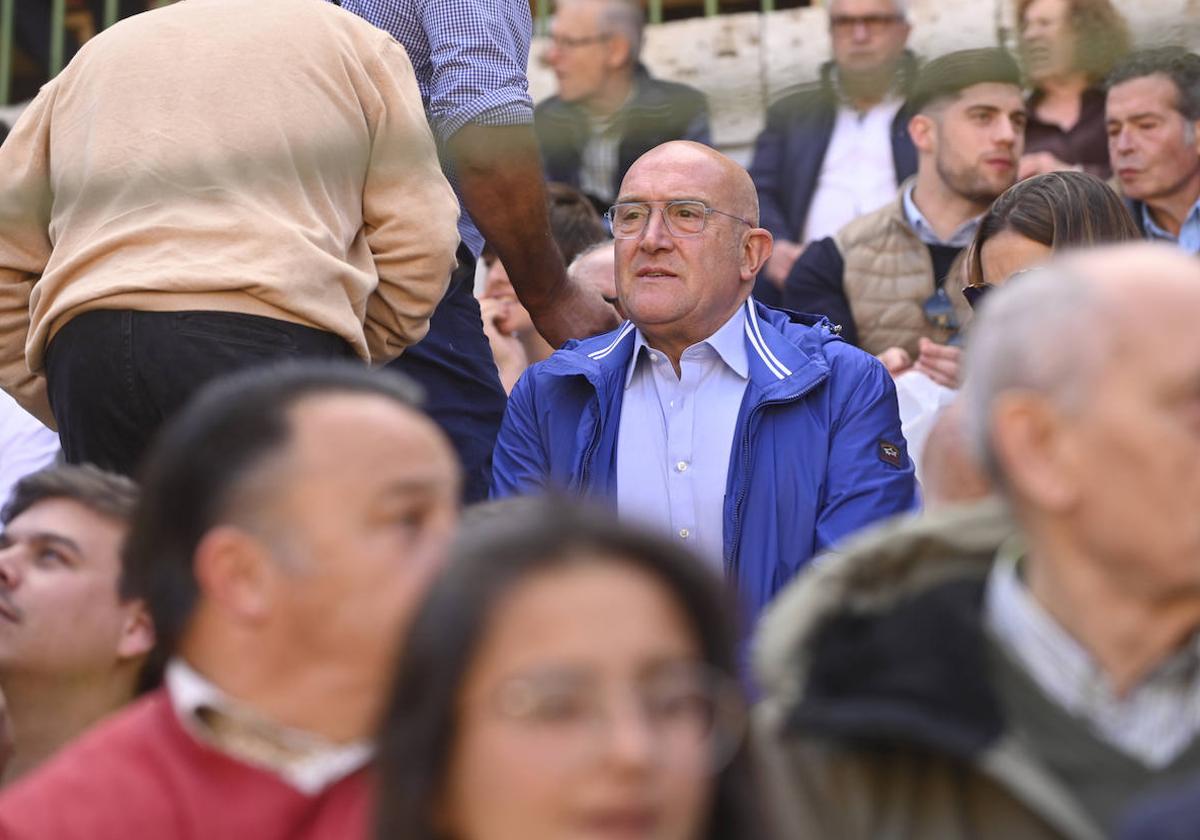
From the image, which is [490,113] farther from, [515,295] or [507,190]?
[515,295]

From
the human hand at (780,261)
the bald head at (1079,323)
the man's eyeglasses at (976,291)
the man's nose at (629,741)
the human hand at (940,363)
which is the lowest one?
the human hand at (780,261)

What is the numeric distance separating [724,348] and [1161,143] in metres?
1.78

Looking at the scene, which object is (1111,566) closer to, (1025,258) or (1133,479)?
(1133,479)

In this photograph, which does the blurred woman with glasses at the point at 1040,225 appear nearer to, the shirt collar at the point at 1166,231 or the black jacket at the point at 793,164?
the shirt collar at the point at 1166,231

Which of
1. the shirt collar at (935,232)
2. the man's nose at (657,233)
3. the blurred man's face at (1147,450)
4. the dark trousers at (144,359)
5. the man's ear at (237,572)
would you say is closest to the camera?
the blurred man's face at (1147,450)

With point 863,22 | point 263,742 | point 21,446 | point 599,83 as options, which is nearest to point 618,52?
point 599,83

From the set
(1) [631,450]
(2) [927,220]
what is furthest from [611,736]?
(2) [927,220]

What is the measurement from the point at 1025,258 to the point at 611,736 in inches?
124

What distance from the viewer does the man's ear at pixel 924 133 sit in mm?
6316

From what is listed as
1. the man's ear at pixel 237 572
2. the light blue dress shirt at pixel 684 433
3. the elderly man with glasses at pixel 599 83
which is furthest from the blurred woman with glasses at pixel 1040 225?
the man's ear at pixel 237 572

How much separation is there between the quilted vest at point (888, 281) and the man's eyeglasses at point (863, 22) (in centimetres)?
63

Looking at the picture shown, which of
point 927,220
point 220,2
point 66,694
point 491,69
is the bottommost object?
point 927,220

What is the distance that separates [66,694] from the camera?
3584mm

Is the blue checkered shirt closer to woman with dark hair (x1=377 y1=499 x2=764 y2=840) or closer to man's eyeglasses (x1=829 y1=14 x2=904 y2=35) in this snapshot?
man's eyeglasses (x1=829 y1=14 x2=904 y2=35)
